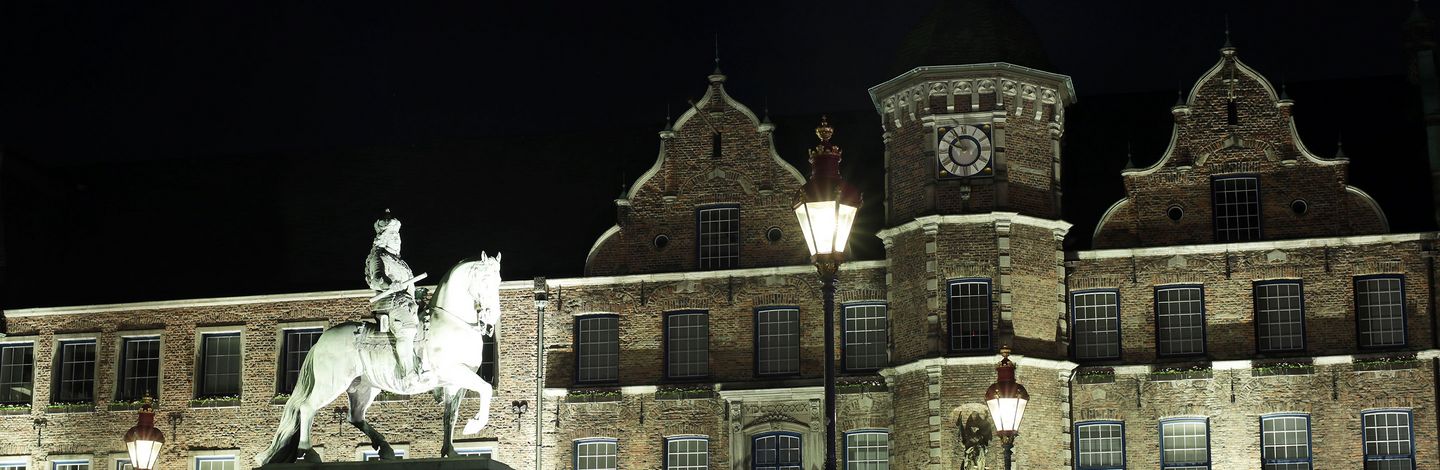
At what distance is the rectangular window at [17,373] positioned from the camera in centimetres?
4106

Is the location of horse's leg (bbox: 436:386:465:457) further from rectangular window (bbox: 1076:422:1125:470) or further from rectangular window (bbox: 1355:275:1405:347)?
rectangular window (bbox: 1355:275:1405:347)

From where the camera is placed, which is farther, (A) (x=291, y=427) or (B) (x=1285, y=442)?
(B) (x=1285, y=442)

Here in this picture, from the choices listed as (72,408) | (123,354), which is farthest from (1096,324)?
(72,408)

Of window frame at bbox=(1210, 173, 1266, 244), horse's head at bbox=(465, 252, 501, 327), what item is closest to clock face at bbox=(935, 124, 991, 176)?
window frame at bbox=(1210, 173, 1266, 244)

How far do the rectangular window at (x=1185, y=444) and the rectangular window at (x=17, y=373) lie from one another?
21670 millimetres

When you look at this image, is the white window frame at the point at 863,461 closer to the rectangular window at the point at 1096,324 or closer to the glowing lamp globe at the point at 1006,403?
the rectangular window at the point at 1096,324

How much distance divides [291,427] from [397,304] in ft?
6.71

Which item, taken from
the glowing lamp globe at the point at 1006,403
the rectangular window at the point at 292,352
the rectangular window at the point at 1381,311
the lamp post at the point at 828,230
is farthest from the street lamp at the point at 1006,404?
the rectangular window at the point at 292,352

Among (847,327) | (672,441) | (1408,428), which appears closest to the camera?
(1408,428)

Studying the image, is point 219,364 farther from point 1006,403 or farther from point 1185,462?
point 1185,462

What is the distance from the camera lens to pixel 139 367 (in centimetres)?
4056

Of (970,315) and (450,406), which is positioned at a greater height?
(970,315)

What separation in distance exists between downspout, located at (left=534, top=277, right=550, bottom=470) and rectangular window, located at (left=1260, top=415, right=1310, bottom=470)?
1253 centimetres

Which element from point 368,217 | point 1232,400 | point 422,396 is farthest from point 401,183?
point 1232,400
